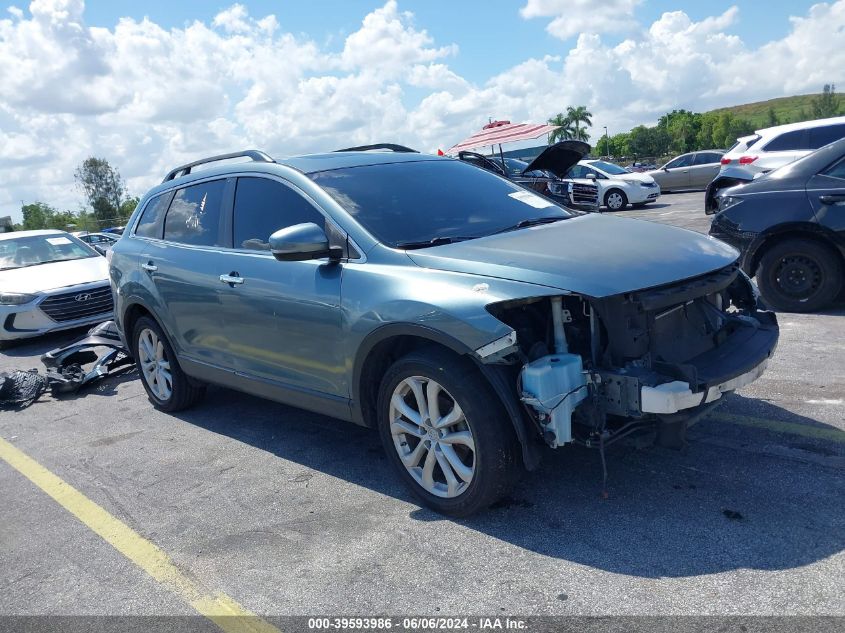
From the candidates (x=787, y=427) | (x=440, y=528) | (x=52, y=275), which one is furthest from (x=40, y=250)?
(x=787, y=427)

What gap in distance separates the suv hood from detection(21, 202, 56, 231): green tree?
268 ft

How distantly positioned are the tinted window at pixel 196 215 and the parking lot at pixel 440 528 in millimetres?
1432

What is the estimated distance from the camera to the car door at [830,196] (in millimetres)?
6449

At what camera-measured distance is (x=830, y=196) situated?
6.53 m

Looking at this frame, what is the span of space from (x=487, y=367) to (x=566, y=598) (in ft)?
3.29

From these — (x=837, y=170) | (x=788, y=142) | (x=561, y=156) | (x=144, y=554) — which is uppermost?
(x=561, y=156)

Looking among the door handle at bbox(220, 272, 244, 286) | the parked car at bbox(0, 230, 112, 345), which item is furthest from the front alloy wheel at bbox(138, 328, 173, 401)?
the parked car at bbox(0, 230, 112, 345)

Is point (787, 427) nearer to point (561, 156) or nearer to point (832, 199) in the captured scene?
point (832, 199)

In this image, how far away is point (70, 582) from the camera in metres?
3.46

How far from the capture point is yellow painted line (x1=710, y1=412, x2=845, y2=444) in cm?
407

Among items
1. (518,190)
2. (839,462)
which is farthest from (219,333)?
(839,462)

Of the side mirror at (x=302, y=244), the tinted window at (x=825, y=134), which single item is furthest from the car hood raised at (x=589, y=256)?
the tinted window at (x=825, y=134)

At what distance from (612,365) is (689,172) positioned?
80.7 feet

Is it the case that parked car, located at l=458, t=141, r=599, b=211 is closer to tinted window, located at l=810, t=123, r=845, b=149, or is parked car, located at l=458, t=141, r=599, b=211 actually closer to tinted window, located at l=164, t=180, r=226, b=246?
tinted window, located at l=164, t=180, r=226, b=246
